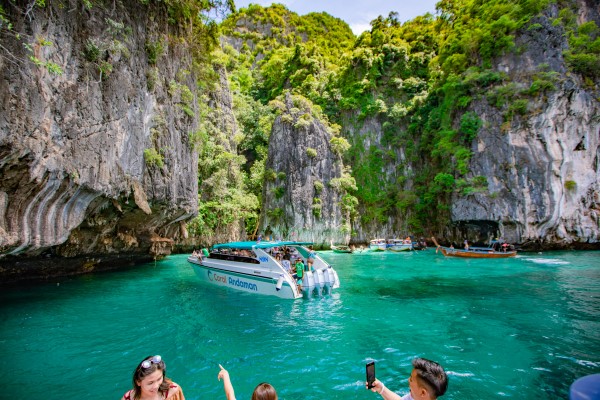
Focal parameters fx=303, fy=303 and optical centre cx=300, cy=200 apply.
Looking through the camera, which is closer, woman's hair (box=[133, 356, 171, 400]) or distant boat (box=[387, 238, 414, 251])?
woman's hair (box=[133, 356, 171, 400])

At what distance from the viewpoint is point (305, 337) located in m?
7.83

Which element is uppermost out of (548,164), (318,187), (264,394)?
(548,164)

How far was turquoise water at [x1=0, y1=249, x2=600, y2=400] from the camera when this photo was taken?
18.5 feet

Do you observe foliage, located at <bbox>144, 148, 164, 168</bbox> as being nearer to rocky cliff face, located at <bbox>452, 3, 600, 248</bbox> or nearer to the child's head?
the child's head

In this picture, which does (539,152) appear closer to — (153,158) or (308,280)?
(308,280)

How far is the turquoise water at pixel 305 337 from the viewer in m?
5.63

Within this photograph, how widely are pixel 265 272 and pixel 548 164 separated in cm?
2772

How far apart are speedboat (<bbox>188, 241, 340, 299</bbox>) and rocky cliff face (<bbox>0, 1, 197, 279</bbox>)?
438 cm

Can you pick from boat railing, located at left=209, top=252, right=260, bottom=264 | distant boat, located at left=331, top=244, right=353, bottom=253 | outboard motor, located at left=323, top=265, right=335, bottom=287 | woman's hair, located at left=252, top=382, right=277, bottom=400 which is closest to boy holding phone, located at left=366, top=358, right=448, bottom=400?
woman's hair, located at left=252, top=382, right=277, bottom=400

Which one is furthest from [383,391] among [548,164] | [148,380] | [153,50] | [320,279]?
[548,164]

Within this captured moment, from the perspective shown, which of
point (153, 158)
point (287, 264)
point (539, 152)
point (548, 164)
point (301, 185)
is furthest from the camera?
point (301, 185)

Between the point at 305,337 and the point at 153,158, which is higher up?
the point at 153,158

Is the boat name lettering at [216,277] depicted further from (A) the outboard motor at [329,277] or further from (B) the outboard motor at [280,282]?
(A) the outboard motor at [329,277]

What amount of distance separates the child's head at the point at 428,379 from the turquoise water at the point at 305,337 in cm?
314
